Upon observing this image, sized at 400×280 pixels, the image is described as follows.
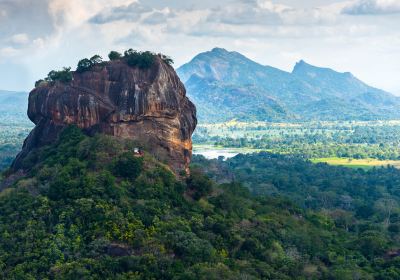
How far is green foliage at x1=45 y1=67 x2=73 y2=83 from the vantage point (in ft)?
177

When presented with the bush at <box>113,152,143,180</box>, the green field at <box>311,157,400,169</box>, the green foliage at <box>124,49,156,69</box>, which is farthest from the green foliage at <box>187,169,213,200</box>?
the green field at <box>311,157,400,169</box>

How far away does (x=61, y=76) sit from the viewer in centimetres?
5453

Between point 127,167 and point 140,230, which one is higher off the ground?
point 127,167

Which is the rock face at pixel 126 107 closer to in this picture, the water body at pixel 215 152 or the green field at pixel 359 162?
the green field at pixel 359 162

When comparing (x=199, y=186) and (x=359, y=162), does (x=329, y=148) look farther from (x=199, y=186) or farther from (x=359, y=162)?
(x=199, y=186)

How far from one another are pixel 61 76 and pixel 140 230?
22.7 m

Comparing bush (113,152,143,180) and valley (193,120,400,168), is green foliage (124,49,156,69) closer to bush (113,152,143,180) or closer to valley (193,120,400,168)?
bush (113,152,143,180)

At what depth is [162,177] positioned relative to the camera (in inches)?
1831

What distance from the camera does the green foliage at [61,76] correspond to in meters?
53.8

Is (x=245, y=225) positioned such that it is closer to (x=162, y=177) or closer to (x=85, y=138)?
(x=162, y=177)

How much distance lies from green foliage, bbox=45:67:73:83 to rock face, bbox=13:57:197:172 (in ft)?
2.10

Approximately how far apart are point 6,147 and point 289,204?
108860 millimetres

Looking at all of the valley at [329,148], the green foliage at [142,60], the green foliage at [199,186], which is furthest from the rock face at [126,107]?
the valley at [329,148]

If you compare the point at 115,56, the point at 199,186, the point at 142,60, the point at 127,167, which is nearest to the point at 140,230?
the point at 127,167
